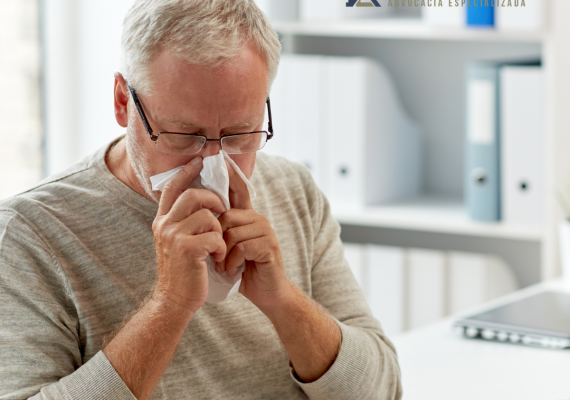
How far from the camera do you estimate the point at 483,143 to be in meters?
2.03

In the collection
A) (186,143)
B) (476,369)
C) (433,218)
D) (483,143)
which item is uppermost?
(186,143)

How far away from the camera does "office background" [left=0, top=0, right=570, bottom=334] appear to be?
2246 millimetres

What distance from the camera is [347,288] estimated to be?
130 cm

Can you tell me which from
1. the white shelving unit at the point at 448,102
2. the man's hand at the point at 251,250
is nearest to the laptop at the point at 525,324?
the white shelving unit at the point at 448,102

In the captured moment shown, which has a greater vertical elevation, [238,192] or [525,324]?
[238,192]

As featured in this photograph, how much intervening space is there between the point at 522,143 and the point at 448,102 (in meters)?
0.45

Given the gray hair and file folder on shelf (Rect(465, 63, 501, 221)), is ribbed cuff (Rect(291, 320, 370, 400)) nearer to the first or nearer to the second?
the gray hair

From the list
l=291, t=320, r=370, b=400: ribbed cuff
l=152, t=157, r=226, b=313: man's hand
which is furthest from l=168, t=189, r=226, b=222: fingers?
l=291, t=320, r=370, b=400: ribbed cuff

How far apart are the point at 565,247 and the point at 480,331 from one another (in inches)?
16.8

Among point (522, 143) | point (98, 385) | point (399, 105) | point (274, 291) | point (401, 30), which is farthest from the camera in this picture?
point (399, 105)

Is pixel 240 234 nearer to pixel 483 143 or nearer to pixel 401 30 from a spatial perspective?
pixel 483 143

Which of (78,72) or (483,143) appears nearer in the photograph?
(483,143)

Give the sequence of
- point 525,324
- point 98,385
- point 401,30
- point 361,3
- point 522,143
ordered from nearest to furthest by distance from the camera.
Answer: point 98,385
point 525,324
point 522,143
point 401,30
point 361,3

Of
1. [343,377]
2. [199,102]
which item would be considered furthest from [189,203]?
[343,377]
